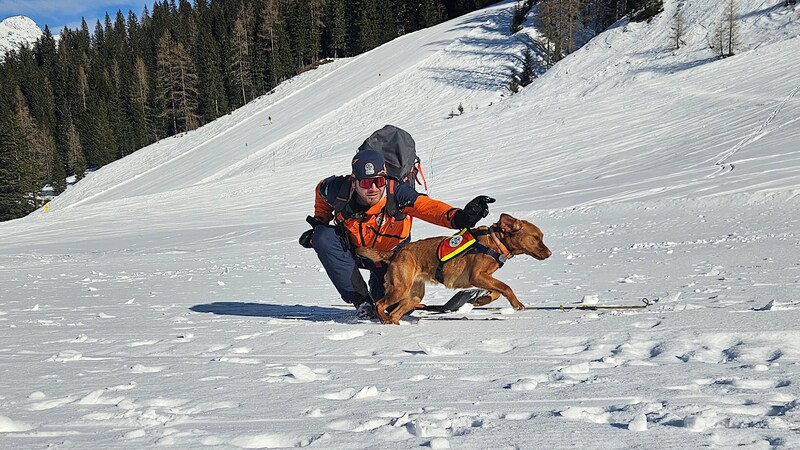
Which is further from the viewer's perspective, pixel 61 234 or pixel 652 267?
pixel 61 234

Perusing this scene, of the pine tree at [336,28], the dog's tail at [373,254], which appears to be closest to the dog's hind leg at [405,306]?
the dog's tail at [373,254]

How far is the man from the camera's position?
4621 mm

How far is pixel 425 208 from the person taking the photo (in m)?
4.56

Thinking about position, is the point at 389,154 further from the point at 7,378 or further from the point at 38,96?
the point at 38,96

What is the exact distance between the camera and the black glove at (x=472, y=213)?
4199mm

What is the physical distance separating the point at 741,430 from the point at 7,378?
3.22m

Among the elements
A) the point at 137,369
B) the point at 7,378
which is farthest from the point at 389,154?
the point at 7,378

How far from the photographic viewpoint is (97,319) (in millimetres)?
5117

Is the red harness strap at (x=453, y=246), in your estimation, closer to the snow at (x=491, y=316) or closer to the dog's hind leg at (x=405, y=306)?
the dog's hind leg at (x=405, y=306)

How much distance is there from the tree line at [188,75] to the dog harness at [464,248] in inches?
2189

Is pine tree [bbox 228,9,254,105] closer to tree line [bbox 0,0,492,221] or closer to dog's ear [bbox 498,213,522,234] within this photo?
tree line [bbox 0,0,492,221]

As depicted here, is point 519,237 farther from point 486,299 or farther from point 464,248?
→ point 486,299

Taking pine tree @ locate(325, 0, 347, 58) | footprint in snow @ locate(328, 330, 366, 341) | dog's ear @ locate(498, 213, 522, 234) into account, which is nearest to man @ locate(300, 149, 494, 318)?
dog's ear @ locate(498, 213, 522, 234)

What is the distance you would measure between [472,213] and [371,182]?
0.88 metres
